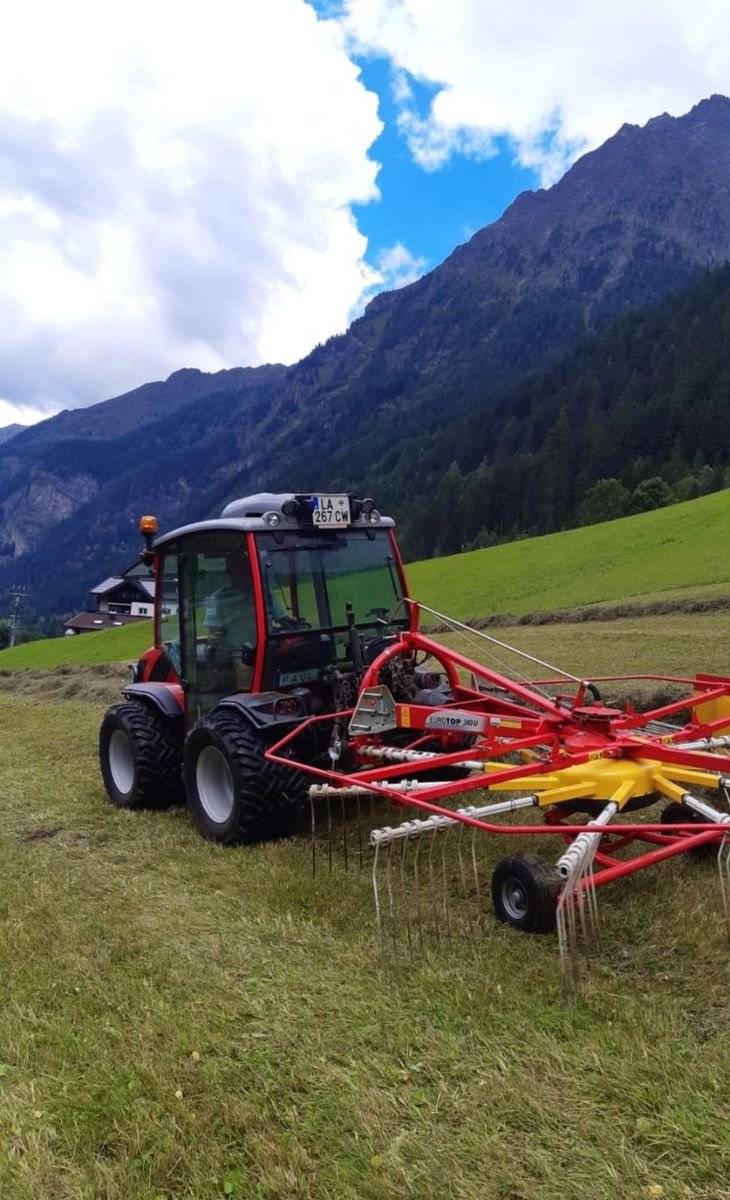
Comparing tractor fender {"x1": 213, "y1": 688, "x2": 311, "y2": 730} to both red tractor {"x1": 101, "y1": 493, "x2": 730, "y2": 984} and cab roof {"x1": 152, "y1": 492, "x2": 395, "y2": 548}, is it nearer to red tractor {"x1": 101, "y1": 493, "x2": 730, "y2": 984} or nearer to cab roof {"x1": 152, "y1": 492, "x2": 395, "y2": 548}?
red tractor {"x1": 101, "y1": 493, "x2": 730, "y2": 984}

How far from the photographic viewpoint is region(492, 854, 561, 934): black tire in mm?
4191

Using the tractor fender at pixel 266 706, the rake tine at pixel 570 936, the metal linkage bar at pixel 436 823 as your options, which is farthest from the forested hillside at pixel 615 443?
the rake tine at pixel 570 936

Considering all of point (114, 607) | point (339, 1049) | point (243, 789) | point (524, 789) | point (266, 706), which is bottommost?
point (339, 1049)

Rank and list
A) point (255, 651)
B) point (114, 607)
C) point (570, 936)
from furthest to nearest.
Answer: point (114, 607), point (255, 651), point (570, 936)

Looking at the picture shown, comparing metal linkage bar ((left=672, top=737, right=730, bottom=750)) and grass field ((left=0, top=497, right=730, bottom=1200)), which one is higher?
metal linkage bar ((left=672, top=737, right=730, bottom=750))

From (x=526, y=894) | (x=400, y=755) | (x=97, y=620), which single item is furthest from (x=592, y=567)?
(x=97, y=620)

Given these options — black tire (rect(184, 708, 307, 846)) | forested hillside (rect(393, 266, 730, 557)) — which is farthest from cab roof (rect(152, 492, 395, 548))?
forested hillside (rect(393, 266, 730, 557))

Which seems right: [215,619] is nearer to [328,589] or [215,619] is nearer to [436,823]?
[328,589]

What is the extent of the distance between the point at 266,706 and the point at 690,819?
286 centimetres

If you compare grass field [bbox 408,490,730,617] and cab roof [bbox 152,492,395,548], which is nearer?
cab roof [bbox 152,492,395,548]

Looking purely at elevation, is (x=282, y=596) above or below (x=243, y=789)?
above

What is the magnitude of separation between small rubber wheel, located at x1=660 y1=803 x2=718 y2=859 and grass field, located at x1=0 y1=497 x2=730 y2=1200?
9cm

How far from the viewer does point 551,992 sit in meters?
3.68

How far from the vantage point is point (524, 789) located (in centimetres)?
456
